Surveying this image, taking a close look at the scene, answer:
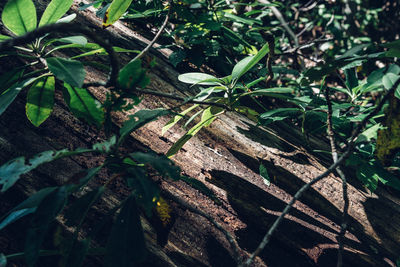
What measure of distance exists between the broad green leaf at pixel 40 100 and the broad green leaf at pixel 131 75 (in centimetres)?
31

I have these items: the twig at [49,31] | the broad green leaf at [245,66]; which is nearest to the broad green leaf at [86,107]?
the twig at [49,31]

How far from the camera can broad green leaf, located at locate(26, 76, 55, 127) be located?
821mm

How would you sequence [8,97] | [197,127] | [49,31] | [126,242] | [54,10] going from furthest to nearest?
[197,127]
[54,10]
[8,97]
[126,242]
[49,31]

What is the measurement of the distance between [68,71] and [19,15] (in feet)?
1.01

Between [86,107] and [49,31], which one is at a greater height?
[49,31]

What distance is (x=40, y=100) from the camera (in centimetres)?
83

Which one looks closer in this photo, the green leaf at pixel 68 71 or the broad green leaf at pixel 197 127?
the green leaf at pixel 68 71

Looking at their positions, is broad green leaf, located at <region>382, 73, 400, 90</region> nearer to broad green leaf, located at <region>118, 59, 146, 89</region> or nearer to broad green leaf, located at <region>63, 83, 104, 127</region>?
broad green leaf, located at <region>118, 59, 146, 89</region>

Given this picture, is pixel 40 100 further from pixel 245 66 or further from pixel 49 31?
pixel 245 66

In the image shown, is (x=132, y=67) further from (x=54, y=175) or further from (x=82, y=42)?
(x=54, y=175)

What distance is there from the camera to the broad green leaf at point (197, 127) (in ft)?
3.03

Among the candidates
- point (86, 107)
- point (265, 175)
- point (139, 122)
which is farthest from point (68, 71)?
point (265, 175)

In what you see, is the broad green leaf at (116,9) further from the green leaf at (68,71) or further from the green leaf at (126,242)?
the green leaf at (126,242)

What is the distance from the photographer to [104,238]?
0.76 metres
